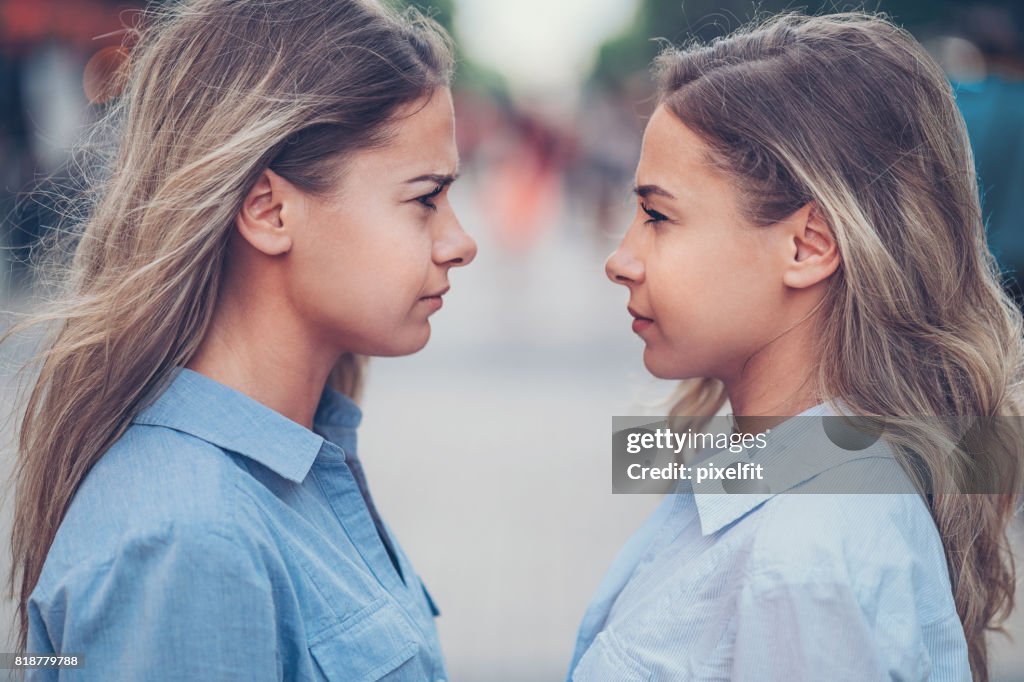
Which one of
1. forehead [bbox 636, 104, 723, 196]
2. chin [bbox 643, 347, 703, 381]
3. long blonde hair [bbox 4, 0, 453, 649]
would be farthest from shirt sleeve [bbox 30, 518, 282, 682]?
forehead [bbox 636, 104, 723, 196]

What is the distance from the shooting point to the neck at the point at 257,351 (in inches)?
70.2

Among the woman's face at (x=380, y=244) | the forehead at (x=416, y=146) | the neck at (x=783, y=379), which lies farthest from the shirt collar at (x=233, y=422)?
the neck at (x=783, y=379)

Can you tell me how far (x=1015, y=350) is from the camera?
196 centimetres

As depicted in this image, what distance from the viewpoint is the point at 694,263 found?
182cm

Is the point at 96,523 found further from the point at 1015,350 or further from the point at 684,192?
the point at 1015,350

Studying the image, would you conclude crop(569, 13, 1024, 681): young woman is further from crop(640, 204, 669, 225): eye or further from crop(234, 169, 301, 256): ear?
crop(234, 169, 301, 256): ear

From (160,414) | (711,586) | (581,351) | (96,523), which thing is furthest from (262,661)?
(581,351)

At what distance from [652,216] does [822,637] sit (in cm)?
83

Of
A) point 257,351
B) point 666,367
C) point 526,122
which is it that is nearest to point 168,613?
point 257,351

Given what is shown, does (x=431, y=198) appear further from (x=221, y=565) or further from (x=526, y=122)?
(x=526, y=122)

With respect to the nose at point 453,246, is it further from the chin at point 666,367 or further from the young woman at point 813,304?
the chin at point 666,367

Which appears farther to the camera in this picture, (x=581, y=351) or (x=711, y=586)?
(x=581, y=351)

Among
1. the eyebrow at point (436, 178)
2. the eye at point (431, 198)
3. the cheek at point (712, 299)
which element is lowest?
the cheek at point (712, 299)

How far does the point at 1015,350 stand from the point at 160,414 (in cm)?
156
